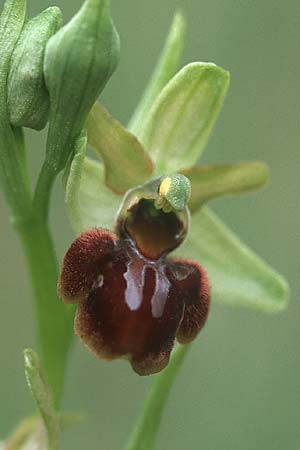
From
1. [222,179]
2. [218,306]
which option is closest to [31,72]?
[222,179]

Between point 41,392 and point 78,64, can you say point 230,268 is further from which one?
point 78,64

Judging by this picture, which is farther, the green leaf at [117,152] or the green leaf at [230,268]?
the green leaf at [230,268]

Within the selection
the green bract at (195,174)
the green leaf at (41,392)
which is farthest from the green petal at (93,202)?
the green leaf at (41,392)

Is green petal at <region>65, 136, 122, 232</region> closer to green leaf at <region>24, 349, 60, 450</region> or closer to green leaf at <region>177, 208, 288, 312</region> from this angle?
green leaf at <region>177, 208, 288, 312</region>

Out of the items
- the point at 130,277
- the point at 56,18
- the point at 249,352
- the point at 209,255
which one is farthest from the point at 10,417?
the point at 56,18

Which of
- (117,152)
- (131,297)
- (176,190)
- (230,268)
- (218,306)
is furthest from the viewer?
(218,306)

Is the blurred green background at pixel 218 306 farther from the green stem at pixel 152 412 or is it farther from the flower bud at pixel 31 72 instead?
the flower bud at pixel 31 72
